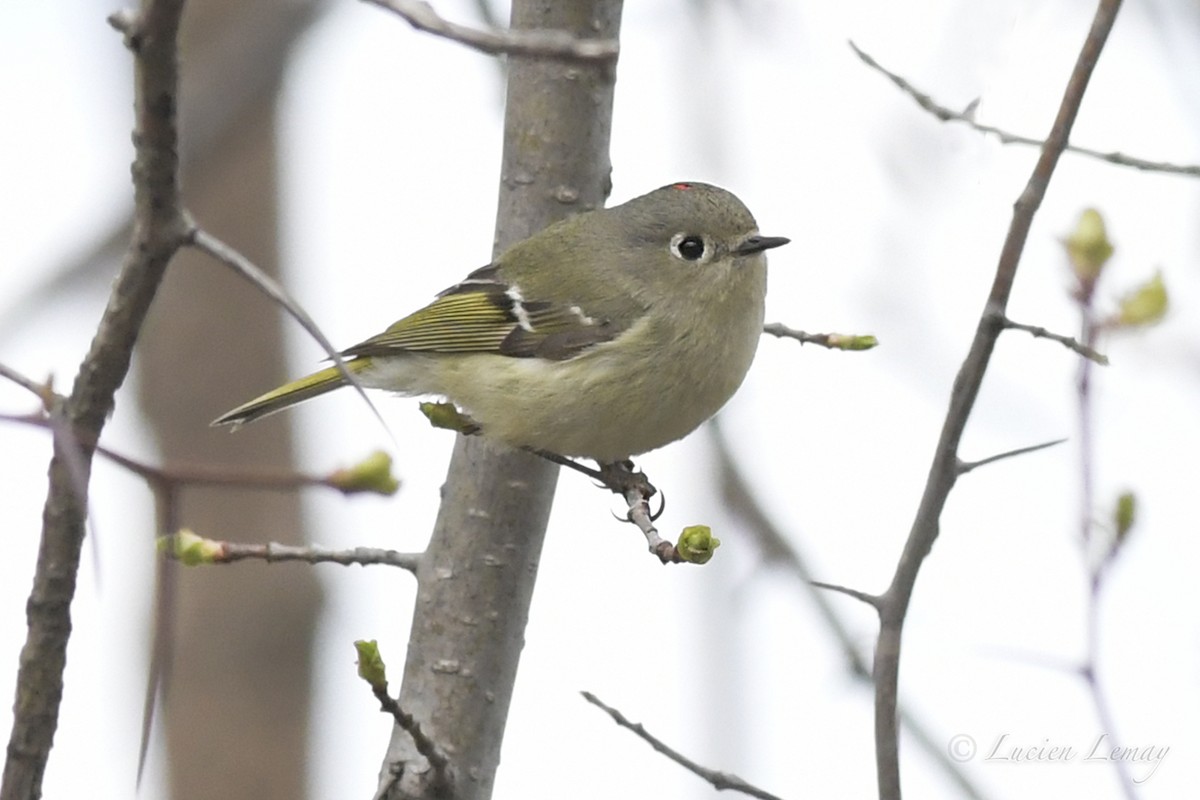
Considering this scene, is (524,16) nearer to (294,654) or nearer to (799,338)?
(799,338)

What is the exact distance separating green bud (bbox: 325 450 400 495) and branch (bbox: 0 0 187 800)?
21cm

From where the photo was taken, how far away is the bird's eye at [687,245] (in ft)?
10.8

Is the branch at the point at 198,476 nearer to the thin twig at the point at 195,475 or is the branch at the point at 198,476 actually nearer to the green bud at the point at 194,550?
the thin twig at the point at 195,475

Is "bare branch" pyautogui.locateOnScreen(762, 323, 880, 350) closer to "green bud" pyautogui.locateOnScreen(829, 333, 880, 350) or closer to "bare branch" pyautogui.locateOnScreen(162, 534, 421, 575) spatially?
"green bud" pyautogui.locateOnScreen(829, 333, 880, 350)

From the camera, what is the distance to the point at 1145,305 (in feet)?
6.13

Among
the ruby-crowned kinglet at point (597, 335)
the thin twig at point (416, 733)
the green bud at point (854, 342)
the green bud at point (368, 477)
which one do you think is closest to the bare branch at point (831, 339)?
the green bud at point (854, 342)

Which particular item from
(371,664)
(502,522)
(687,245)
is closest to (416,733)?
(371,664)

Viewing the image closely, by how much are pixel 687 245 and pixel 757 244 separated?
204 mm

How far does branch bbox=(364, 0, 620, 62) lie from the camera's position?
3.24 feet

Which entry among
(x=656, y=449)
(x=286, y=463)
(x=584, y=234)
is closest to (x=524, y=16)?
(x=584, y=234)

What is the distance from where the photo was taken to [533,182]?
2.76m

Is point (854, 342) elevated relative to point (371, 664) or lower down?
elevated

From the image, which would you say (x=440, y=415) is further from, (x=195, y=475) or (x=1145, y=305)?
(x=195, y=475)

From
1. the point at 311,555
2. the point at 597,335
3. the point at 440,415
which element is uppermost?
the point at 597,335
